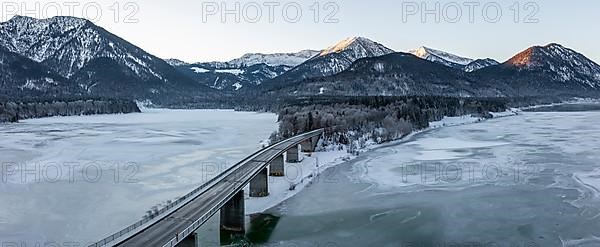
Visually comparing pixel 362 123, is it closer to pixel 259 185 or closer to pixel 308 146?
pixel 308 146

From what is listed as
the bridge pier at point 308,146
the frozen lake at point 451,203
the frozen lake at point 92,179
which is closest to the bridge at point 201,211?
the frozen lake at point 451,203

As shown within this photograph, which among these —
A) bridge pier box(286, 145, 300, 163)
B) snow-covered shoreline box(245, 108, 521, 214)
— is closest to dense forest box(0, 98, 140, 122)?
bridge pier box(286, 145, 300, 163)

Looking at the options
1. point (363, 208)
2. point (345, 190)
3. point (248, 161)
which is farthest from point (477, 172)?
point (248, 161)

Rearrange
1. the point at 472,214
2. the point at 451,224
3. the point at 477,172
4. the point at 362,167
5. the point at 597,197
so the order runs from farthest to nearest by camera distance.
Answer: the point at 362,167 < the point at 477,172 < the point at 597,197 < the point at 472,214 < the point at 451,224

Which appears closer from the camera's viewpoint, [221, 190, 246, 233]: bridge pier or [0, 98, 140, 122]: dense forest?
[221, 190, 246, 233]: bridge pier

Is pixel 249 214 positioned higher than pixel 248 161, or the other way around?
pixel 248 161

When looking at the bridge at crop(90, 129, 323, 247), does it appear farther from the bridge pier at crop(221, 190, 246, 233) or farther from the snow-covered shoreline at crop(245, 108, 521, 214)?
Result: the snow-covered shoreline at crop(245, 108, 521, 214)

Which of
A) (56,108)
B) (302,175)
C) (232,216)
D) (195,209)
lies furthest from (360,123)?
(56,108)

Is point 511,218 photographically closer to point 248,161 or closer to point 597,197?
point 597,197
